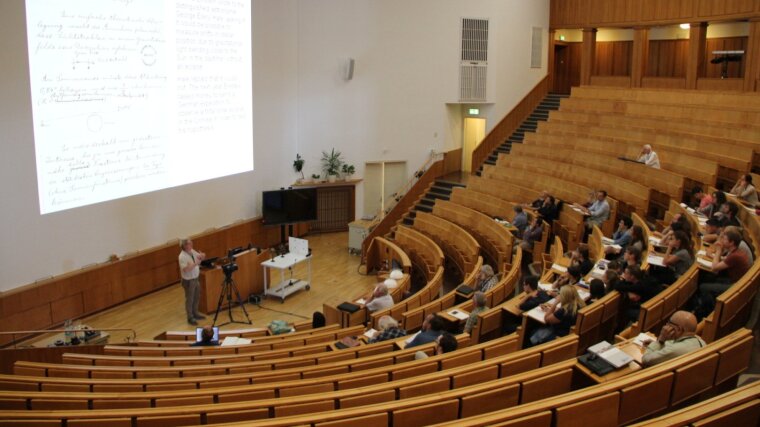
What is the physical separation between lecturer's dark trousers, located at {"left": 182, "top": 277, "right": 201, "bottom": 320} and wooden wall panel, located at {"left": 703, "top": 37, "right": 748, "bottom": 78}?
10848 mm

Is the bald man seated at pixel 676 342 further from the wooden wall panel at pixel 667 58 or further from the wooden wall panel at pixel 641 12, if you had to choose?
the wooden wall panel at pixel 667 58

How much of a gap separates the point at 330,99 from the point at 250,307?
15.7ft

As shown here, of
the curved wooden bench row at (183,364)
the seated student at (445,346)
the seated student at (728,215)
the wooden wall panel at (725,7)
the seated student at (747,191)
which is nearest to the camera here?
the seated student at (445,346)

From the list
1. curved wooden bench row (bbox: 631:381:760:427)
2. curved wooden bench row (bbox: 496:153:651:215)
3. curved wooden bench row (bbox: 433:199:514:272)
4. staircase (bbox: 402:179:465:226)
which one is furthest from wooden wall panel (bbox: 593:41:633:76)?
curved wooden bench row (bbox: 631:381:760:427)

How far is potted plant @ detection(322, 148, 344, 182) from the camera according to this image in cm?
1170

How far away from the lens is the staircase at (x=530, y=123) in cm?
1255

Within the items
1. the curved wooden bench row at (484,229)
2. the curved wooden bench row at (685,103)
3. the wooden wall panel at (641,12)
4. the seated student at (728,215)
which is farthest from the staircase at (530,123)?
the seated student at (728,215)

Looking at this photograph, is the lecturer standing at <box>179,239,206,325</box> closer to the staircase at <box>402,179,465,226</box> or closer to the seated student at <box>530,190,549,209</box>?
the seated student at <box>530,190,549,209</box>

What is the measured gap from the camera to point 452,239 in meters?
8.95

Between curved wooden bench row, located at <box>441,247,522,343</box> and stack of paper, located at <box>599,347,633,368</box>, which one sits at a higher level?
stack of paper, located at <box>599,347,633,368</box>

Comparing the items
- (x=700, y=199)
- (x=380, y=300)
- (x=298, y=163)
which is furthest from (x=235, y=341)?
(x=298, y=163)

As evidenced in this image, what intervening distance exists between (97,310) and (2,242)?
1532mm

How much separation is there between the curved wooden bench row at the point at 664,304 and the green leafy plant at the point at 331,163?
25.5 ft

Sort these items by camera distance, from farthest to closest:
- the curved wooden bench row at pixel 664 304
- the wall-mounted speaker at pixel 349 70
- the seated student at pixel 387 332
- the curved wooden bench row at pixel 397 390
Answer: the wall-mounted speaker at pixel 349 70, the seated student at pixel 387 332, the curved wooden bench row at pixel 664 304, the curved wooden bench row at pixel 397 390
